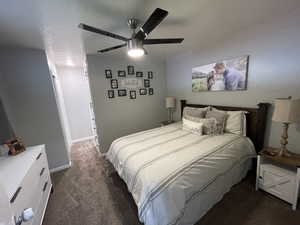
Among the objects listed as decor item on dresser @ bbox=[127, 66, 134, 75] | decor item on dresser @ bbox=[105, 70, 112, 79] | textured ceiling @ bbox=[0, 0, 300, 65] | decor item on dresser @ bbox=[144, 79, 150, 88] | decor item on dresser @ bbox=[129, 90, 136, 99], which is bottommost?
decor item on dresser @ bbox=[129, 90, 136, 99]

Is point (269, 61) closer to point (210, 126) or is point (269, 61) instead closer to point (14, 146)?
point (210, 126)

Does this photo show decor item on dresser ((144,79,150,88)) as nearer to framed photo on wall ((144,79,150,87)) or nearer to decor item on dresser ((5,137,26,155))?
framed photo on wall ((144,79,150,87))

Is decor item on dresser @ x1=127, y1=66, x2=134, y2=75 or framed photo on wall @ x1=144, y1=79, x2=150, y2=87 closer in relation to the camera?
decor item on dresser @ x1=127, y1=66, x2=134, y2=75

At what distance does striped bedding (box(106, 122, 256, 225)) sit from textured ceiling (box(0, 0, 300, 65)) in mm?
1642

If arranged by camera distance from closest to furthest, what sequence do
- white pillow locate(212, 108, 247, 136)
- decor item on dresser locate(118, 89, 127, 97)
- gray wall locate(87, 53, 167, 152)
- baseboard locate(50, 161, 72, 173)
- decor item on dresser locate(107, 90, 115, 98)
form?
white pillow locate(212, 108, 247, 136)
baseboard locate(50, 161, 72, 173)
gray wall locate(87, 53, 167, 152)
decor item on dresser locate(107, 90, 115, 98)
decor item on dresser locate(118, 89, 127, 97)

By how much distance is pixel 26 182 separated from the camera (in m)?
1.33

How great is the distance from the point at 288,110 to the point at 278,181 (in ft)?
2.93

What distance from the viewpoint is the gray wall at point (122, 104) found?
10.1 ft

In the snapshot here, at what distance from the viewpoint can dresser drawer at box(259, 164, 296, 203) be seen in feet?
5.19

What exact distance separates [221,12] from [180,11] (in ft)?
1.70

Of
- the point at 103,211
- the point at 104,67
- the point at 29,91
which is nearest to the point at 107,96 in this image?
the point at 104,67

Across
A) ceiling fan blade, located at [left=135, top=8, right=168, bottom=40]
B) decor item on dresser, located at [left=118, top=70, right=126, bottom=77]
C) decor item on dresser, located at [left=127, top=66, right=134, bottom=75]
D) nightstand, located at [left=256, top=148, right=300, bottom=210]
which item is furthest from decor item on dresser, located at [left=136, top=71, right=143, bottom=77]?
nightstand, located at [left=256, top=148, right=300, bottom=210]

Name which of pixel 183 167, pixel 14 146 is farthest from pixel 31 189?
pixel 183 167

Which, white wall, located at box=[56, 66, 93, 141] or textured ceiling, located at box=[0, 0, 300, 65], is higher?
textured ceiling, located at box=[0, 0, 300, 65]
